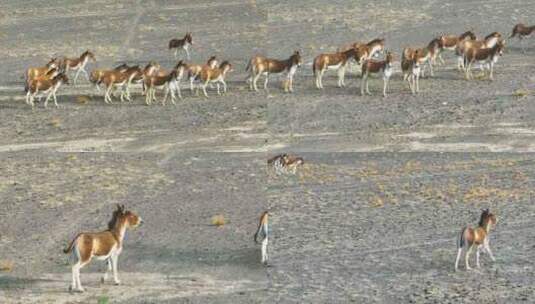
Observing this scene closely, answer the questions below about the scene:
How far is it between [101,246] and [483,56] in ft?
57.8

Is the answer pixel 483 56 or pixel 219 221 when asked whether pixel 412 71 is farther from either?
pixel 219 221

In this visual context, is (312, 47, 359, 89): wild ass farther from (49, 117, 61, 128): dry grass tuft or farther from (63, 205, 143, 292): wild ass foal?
(63, 205, 143, 292): wild ass foal

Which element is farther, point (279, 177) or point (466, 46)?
point (466, 46)

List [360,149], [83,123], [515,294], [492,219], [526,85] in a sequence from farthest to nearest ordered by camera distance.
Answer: [526,85], [83,123], [360,149], [492,219], [515,294]

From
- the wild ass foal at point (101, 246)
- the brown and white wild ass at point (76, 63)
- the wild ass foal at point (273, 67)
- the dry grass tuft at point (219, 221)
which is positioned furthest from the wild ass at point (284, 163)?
the brown and white wild ass at point (76, 63)

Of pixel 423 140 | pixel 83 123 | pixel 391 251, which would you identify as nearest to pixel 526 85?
pixel 423 140

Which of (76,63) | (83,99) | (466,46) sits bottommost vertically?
(83,99)

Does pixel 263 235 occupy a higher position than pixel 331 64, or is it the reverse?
pixel 331 64

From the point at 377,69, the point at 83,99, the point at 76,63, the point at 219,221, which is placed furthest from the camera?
the point at 76,63

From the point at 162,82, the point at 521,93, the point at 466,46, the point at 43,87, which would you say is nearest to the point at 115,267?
the point at 162,82

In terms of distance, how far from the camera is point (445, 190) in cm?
2234

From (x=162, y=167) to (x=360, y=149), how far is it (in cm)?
440

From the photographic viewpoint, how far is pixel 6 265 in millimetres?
18266

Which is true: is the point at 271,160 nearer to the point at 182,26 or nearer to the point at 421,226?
the point at 421,226
